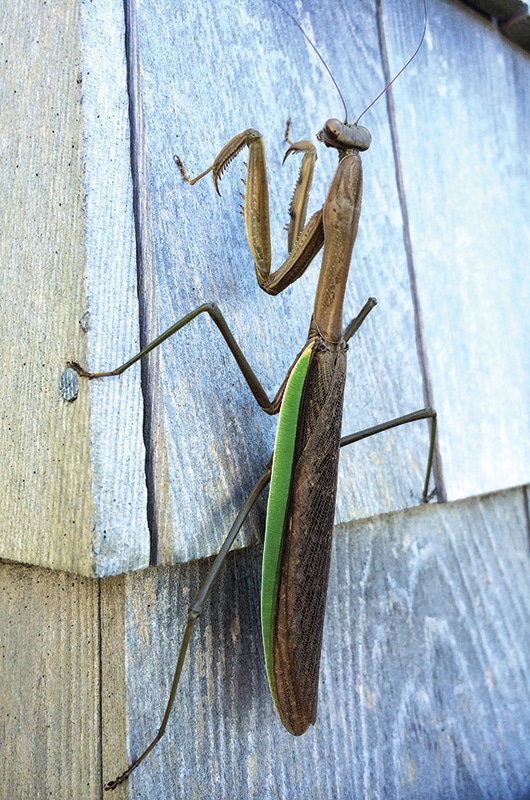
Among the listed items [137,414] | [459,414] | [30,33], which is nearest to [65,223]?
[137,414]

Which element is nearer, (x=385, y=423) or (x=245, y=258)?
(x=245, y=258)

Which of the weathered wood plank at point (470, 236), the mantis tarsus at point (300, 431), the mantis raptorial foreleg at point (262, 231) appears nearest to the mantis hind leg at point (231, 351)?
the mantis tarsus at point (300, 431)

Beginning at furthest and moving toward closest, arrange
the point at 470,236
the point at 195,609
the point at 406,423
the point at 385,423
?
the point at 470,236 < the point at 406,423 < the point at 385,423 < the point at 195,609

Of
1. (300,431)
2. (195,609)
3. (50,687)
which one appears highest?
(300,431)

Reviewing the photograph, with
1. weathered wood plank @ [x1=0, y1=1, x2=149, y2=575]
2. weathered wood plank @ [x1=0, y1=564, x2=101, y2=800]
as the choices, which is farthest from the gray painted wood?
weathered wood plank @ [x1=0, y1=564, x2=101, y2=800]

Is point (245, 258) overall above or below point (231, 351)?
above

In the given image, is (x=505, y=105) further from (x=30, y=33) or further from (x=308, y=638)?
(x=308, y=638)

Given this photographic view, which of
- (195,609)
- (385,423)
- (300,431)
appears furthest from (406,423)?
(195,609)

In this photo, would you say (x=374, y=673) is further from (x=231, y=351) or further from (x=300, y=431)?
(x=231, y=351)
